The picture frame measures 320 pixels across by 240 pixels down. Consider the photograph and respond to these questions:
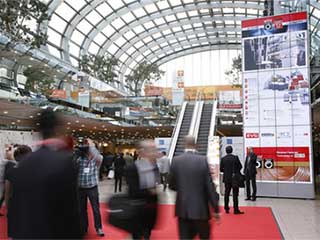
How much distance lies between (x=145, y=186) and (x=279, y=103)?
316 inches

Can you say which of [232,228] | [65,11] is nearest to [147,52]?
[65,11]

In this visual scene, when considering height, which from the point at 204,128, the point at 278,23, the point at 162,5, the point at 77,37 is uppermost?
the point at 162,5

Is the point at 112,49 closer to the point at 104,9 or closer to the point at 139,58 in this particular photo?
the point at 139,58

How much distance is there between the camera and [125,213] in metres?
3.39

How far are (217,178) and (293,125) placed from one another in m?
2.54

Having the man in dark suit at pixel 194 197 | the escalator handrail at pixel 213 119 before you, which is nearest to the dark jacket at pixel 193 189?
the man in dark suit at pixel 194 197

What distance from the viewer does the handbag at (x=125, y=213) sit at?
3369 mm

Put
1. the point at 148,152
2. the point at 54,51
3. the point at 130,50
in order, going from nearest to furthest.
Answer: the point at 148,152
the point at 54,51
the point at 130,50

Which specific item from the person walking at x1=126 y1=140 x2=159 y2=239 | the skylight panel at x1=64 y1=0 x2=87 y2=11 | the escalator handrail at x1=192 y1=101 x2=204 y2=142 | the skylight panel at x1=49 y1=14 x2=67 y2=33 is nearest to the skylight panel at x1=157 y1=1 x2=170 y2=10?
the skylight panel at x1=64 y1=0 x2=87 y2=11

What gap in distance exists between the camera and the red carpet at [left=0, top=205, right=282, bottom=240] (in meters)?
5.71

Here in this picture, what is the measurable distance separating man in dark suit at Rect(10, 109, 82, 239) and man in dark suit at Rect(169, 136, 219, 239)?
78.5 inches

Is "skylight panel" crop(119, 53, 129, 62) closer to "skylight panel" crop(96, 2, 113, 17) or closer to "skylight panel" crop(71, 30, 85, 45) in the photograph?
"skylight panel" crop(71, 30, 85, 45)

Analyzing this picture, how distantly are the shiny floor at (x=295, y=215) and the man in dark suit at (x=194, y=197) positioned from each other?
721 mm

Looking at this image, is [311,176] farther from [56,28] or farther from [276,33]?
[56,28]
